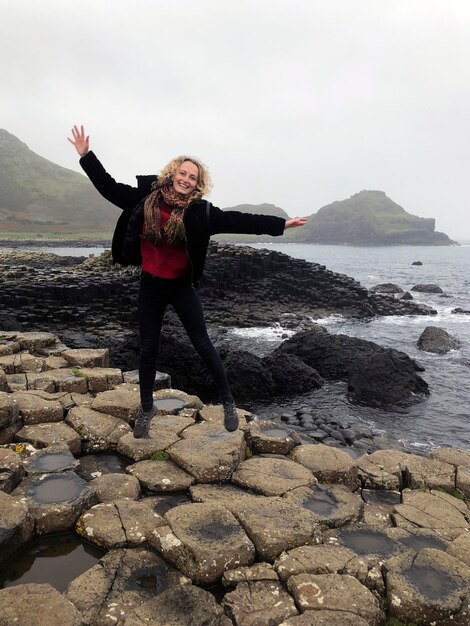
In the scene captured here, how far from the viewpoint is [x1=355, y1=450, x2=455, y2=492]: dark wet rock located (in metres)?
5.11

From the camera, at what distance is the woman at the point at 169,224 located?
165 inches

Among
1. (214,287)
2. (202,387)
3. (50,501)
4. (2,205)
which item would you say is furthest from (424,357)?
(2,205)

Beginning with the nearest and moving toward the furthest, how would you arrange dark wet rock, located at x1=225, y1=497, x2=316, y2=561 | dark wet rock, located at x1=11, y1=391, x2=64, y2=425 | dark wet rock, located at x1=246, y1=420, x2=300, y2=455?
dark wet rock, located at x1=225, y1=497, x2=316, y2=561
dark wet rock, located at x1=246, y1=420, x2=300, y2=455
dark wet rock, located at x1=11, y1=391, x2=64, y2=425

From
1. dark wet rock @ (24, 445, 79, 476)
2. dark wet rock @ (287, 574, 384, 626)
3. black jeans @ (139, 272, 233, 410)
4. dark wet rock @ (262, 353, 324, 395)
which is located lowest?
dark wet rock @ (262, 353, 324, 395)

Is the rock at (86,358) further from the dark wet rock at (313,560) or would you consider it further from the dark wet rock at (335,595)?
the dark wet rock at (335,595)

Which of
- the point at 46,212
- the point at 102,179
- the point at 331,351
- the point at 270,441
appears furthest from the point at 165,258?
the point at 46,212

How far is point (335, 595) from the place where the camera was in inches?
121

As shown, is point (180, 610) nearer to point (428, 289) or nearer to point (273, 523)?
point (273, 523)

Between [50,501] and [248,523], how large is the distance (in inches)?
70.3

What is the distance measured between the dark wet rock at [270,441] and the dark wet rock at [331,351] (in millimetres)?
9386

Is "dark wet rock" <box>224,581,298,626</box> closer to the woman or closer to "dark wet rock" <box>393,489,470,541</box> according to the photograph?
"dark wet rock" <box>393,489,470,541</box>

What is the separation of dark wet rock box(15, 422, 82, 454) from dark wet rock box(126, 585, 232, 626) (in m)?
2.58

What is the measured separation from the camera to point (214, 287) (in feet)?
100

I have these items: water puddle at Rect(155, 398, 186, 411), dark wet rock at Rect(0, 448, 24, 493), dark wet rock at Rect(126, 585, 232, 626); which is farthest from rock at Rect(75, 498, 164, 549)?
water puddle at Rect(155, 398, 186, 411)
